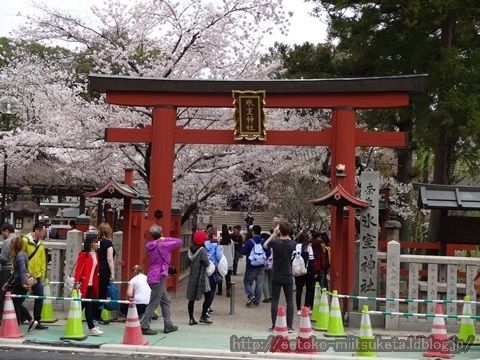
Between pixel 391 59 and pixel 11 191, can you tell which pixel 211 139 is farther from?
pixel 11 191

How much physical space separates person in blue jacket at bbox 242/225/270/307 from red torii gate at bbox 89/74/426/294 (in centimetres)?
210

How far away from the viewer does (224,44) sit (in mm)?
19562

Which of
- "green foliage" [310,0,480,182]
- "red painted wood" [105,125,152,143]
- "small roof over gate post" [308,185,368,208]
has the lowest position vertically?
"small roof over gate post" [308,185,368,208]

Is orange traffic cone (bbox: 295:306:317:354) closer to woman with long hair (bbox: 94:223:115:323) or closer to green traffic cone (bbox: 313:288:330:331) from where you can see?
green traffic cone (bbox: 313:288:330:331)

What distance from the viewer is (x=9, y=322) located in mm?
9914

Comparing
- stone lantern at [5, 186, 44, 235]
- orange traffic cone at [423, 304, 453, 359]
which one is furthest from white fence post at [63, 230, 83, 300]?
stone lantern at [5, 186, 44, 235]

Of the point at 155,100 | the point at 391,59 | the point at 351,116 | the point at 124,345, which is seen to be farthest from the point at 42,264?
the point at 391,59

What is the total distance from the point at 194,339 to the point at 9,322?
116 inches

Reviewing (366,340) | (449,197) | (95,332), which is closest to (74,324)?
(95,332)

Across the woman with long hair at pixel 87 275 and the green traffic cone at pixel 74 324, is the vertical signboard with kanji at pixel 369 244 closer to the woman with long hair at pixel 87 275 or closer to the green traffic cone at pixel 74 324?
the woman with long hair at pixel 87 275

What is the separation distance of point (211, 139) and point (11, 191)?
834 inches

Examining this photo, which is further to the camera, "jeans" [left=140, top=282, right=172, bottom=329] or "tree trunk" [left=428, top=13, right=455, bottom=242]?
"tree trunk" [left=428, top=13, right=455, bottom=242]

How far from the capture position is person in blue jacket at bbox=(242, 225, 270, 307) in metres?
14.8

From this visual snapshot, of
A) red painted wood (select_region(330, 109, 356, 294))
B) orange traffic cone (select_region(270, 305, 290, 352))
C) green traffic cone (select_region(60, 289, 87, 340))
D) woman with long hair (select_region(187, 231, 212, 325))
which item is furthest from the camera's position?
red painted wood (select_region(330, 109, 356, 294))
